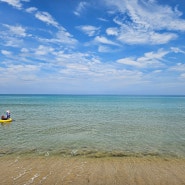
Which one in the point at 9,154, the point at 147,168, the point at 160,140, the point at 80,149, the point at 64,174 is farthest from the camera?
the point at 160,140

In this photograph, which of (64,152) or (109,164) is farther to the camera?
(64,152)

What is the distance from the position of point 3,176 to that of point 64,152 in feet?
17.7

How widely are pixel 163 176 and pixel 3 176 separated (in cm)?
778

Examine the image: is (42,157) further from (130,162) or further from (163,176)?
(163,176)

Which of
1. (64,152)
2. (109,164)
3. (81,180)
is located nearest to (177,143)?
(109,164)

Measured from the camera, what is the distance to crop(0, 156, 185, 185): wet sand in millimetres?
9781

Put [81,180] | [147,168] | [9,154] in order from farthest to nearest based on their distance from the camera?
[9,154] → [147,168] → [81,180]

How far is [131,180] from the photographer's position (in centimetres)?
996

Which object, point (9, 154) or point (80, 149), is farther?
point (80, 149)

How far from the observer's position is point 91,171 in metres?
11.2

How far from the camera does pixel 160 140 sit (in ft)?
62.9

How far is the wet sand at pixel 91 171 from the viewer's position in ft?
32.1

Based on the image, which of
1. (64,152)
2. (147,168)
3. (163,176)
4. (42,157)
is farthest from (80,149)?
(163,176)

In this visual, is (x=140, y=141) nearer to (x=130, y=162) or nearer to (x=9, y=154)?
(x=130, y=162)
